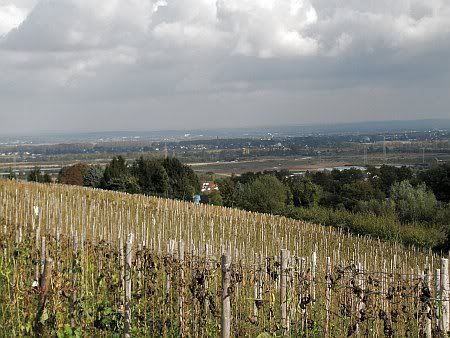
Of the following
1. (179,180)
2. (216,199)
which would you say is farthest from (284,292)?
(179,180)

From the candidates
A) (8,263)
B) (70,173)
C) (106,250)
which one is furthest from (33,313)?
(70,173)

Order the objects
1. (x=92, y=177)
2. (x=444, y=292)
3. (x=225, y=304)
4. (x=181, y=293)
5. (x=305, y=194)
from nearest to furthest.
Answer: (x=225, y=304), (x=444, y=292), (x=181, y=293), (x=305, y=194), (x=92, y=177)

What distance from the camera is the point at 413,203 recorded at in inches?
1444

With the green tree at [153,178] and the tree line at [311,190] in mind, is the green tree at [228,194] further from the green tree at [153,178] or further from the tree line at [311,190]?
the green tree at [153,178]

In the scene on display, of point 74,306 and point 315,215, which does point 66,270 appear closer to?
point 74,306

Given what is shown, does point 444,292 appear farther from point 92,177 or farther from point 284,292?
point 92,177

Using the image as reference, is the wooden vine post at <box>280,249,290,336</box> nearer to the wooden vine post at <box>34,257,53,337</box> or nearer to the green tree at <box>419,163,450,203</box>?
the wooden vine post at <box>34,257,53,337</box>

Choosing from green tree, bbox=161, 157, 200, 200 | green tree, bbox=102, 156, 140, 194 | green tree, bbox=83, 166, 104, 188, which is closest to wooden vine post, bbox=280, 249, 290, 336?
green tree, bbox=102, 156, 140, 194

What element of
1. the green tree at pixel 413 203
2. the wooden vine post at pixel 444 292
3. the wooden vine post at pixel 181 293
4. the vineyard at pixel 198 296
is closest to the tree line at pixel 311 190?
the green tree at pixel 413 203

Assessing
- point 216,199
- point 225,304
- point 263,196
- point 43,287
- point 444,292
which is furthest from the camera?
point 263,196

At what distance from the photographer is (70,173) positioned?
2279 inches

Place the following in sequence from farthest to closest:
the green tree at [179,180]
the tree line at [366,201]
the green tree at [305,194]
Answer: the green tree at [305,194] < the green tree at [179,180] < the tree line at [366,201]

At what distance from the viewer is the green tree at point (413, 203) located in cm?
3459

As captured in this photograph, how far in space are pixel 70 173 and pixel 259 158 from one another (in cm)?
6312
